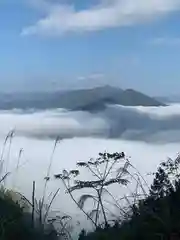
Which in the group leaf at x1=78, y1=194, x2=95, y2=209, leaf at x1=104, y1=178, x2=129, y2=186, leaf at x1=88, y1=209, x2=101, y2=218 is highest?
leaf at x1=104, y1=178, x2=129, y2=186

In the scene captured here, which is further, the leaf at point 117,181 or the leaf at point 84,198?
the leaf at point 117,181

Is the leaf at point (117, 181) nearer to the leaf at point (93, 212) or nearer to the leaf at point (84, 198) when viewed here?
the leaf at point (84, 198)

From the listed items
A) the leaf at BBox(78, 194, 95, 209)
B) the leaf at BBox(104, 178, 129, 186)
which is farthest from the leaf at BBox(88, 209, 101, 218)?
the leaf at BBox(104, 178, 129, 186)

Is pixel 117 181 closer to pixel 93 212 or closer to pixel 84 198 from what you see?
pixel 93 212

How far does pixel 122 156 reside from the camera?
917 centimetres

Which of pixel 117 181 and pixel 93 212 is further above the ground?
pixel 117 181

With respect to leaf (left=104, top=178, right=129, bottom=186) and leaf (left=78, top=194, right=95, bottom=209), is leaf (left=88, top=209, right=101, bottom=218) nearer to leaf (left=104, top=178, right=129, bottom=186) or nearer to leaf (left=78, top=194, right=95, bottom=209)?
leaf (left=78, top=194, right=95, bottom=209)

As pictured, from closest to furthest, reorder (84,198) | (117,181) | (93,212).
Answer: (84,198) < (117,181) < (93,212)

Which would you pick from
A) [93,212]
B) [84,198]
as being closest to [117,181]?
[93,212]

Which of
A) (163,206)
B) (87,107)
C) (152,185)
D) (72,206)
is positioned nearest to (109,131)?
(87,107)

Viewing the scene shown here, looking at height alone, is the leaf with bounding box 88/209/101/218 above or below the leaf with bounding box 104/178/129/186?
below

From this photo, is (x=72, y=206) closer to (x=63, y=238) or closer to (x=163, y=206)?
(x=63, y=238)

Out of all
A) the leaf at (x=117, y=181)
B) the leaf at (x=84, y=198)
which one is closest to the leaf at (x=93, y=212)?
the leaf at (x=84, y=198)

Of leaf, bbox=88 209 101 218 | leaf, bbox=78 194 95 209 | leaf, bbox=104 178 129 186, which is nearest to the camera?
leaf, bbox=78 194 95 209
